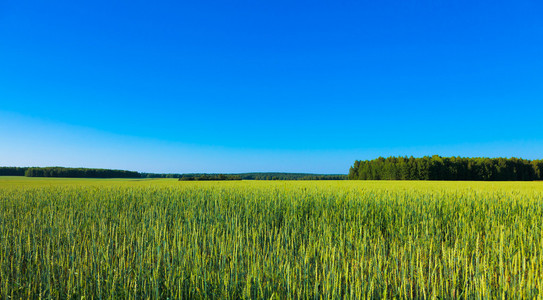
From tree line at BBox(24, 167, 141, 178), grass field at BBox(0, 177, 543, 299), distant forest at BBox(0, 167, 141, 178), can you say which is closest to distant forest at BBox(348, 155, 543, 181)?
grass field at BBox(0, 177, 543, 299)

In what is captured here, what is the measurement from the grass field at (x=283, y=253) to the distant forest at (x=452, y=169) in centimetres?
4706

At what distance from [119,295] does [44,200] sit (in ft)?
22.1

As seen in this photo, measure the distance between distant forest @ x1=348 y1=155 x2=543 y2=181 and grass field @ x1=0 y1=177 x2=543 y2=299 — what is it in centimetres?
4706

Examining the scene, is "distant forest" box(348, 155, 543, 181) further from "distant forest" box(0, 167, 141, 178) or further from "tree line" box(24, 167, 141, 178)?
"tree line" box(24, 167, 141, 178)

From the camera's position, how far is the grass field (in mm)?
2162

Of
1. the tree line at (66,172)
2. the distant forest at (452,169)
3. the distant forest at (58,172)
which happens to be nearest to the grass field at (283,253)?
the distant forest at (452,169)

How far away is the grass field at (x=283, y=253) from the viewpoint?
7.09 feet

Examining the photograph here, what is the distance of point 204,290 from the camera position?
2.10 metres

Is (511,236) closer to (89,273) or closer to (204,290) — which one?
(204,290)

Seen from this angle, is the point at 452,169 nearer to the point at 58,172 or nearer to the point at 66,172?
the point at 66,172

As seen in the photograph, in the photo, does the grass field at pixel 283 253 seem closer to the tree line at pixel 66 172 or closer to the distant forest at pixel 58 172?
the tree line at pixel 66 172

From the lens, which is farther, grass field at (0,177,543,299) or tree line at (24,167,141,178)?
tree line at (24,167,141,178)

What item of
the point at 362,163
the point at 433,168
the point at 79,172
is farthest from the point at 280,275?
the point at 79,172

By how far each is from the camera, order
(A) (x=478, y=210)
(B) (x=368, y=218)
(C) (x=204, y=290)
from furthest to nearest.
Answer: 1. (A) (x=478, y=210)
2. (B) (x=368, y=218)
3. (C) (x=204, y=290)
